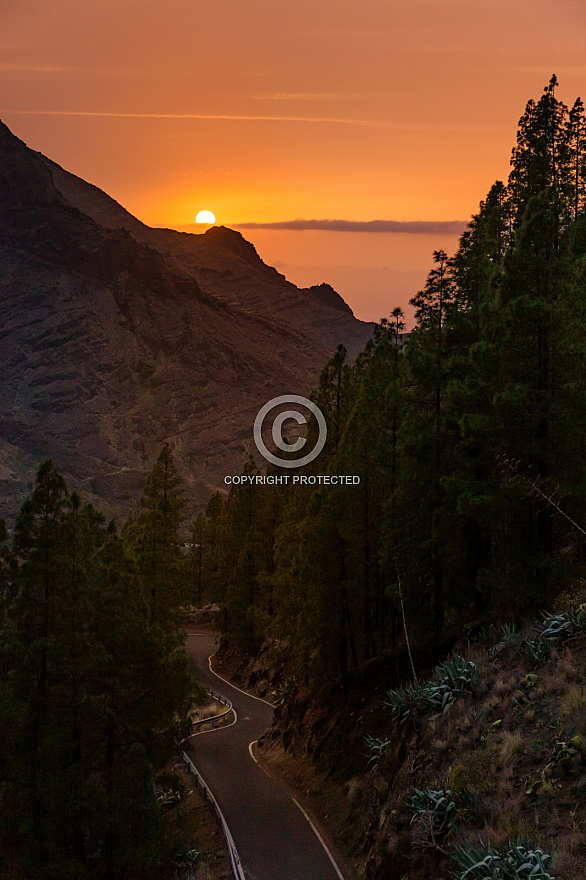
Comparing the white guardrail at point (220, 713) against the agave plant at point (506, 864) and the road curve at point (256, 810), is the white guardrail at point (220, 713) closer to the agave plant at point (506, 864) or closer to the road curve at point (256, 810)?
the road curve at point (256, 810)

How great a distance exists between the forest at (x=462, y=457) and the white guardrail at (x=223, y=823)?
17.1 feet

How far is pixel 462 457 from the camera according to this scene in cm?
2162

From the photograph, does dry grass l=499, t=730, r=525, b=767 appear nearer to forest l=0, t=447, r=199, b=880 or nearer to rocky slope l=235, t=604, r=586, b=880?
rocky slope l=235, t=604, r=586, b=880

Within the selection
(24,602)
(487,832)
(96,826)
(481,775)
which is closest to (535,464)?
(481,775)

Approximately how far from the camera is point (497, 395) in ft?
57.6

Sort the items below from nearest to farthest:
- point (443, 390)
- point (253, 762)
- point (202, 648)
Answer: point (443, 390), point (253, 762), point (202, 648)

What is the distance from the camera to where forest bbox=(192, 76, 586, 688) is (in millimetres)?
18188

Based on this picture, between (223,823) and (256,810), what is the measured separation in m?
1.76

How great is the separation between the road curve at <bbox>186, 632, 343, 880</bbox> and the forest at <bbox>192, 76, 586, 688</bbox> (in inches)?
161

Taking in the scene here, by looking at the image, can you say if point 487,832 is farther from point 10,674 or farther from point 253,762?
point 253,762

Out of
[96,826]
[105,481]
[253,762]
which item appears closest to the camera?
[96,826]

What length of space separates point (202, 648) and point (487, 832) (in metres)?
52.6
